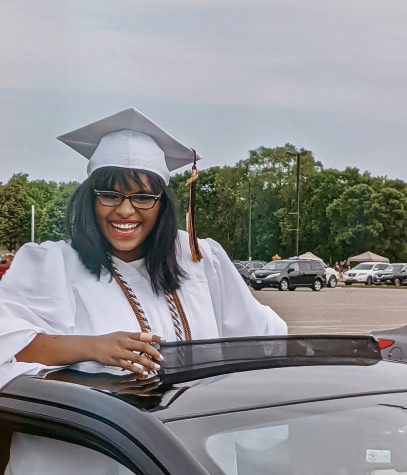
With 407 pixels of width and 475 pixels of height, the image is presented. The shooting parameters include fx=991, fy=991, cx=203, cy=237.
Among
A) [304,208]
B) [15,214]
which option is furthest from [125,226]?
[304,208]

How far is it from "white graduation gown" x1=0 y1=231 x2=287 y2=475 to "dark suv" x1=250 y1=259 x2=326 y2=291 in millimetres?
37555

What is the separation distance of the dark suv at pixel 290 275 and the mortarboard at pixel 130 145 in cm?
3747

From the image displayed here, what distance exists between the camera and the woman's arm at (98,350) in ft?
7.34

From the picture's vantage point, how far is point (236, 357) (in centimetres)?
231

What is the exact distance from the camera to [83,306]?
8.51 ft

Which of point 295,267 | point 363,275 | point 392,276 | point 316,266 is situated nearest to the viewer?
point 295,267

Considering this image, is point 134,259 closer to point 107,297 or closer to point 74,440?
point 107,297

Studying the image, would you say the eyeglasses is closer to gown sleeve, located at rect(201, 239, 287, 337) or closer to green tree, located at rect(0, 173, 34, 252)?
gown sleeve, located at rect(201, 239, 287, 337)

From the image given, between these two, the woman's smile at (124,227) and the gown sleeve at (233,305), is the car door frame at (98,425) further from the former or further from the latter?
the gown sleeve at (233,305)

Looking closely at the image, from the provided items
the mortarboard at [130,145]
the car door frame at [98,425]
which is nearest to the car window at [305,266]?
the mortarboard at [130,145]

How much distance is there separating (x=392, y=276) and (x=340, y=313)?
28189 millimetres

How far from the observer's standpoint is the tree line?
83.9 meters

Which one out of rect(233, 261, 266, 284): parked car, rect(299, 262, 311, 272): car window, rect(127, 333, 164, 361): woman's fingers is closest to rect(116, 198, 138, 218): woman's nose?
rect(233, 261, 266, 284): parked car

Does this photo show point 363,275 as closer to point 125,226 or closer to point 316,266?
point 316,266
